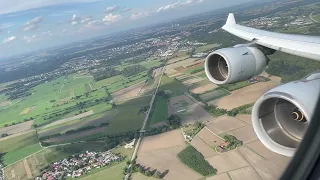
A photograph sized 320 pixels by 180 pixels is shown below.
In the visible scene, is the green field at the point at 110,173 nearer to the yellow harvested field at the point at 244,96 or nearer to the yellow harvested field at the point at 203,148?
the yellow harvested field at the point at 203,148

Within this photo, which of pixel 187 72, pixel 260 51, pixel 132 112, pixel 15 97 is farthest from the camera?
pixel 15 97

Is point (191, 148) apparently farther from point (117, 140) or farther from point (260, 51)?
point (260, 51)

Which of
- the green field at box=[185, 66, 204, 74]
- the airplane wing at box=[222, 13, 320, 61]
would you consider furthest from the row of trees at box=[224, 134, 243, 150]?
the green field at box=[185, 66, 204, 74]

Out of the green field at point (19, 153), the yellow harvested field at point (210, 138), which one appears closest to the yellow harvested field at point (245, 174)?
the yellow harvested field at point (210, 138)

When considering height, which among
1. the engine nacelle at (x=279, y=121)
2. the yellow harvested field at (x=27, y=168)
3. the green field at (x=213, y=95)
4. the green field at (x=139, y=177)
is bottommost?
the green field at (x=213, y=95)

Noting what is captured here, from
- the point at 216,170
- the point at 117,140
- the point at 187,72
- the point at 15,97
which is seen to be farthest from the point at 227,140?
the point at 15,97

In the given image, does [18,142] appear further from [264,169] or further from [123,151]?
[264,169]

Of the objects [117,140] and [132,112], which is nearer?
[117,140]
